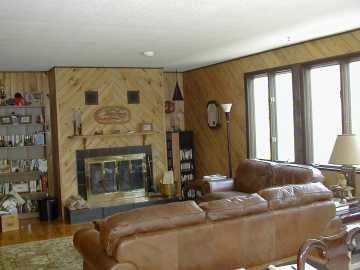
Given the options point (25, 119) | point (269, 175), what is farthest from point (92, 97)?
point (269, 175)

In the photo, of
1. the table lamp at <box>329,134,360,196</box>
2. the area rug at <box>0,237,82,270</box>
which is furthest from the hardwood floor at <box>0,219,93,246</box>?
the table lamp at <box>329,134,360,196</box>

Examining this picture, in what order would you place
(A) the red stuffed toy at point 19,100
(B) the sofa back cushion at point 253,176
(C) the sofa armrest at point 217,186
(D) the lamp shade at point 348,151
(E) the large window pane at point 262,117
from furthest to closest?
(A) the red stuffed toy at point 19,100 < (E) the large window pane at point 262,117 < (C) the sofa armrest at point 217,186 < (B) the sofa back cushion at point 253,176 < (D) the lamp shade at point 348,151

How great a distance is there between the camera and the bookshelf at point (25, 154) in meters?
7.63

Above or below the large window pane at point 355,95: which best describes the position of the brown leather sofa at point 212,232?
below

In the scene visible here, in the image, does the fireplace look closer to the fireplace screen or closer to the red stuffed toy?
the fireplace screen

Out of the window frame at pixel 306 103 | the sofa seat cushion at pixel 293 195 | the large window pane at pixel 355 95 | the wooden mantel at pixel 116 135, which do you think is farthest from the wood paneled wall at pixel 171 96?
the sofa seat cushion at pixel 293 195

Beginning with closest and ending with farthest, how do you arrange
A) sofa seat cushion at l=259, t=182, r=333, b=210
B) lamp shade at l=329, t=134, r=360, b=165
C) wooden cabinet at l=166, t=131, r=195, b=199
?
1. sofa seat cushion at l=259, t=182, r=333, b=210
2. lamp shade at l=329, t=134, r=360, b=165
3. wooden cabinet at l=166, t=131, r=195, b=199

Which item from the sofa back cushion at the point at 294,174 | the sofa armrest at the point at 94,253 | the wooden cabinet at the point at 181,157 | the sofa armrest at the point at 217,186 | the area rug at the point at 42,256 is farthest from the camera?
the wooden cabinet at the point at 181,157

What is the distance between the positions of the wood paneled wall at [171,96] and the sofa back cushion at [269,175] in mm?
2802

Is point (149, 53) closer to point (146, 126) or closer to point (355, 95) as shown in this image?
point (146, 126)

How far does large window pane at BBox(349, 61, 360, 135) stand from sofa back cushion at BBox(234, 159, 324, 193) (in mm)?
794

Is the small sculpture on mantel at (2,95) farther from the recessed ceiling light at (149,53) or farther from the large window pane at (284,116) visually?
the large window pane at (284,116)

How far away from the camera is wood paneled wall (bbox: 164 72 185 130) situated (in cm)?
896

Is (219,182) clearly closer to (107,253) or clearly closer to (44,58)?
(44,58)
